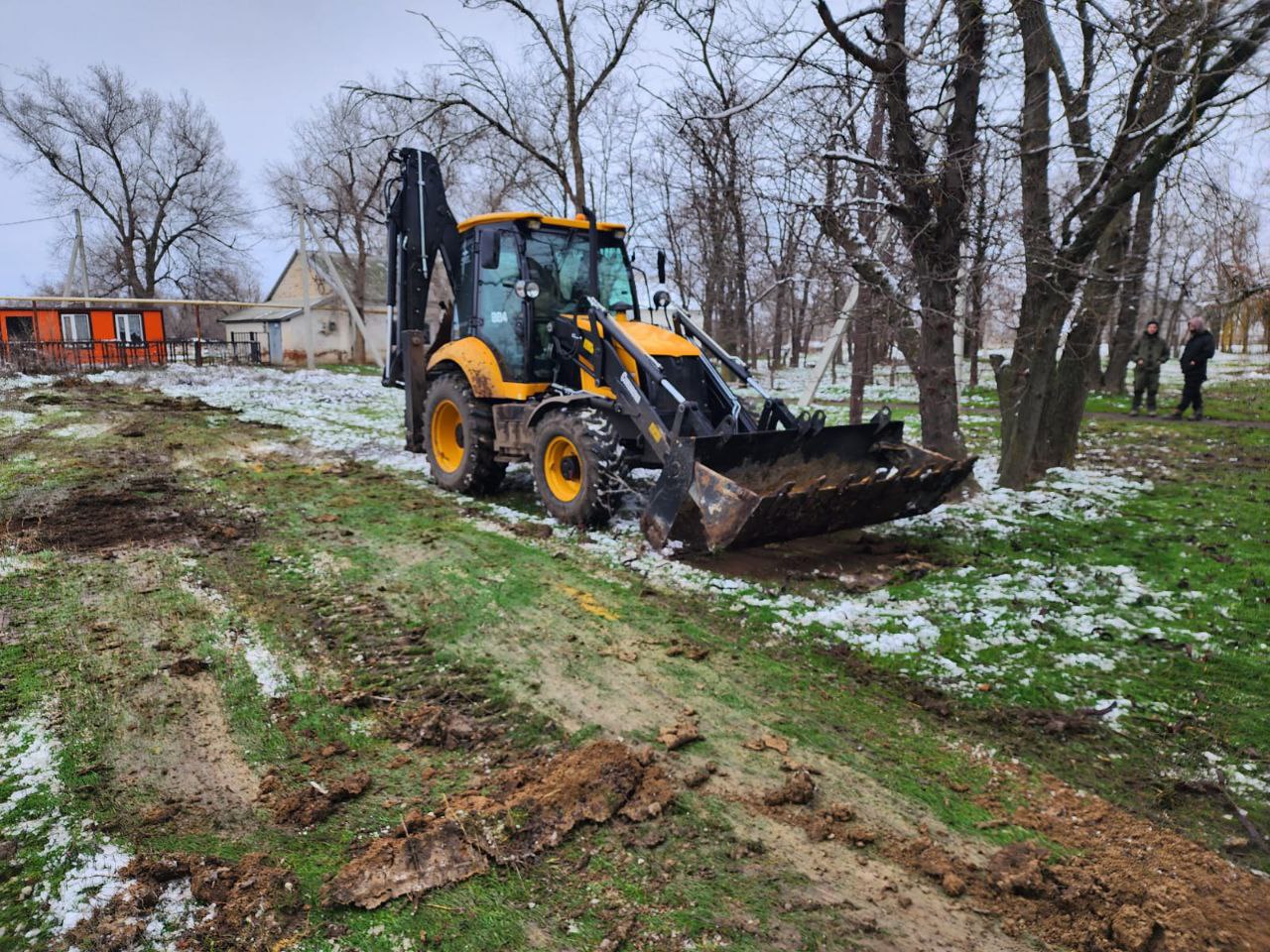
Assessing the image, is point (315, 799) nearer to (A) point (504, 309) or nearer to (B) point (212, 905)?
(B) point (212, 905)

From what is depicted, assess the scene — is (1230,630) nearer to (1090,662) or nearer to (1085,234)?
(1090,662)

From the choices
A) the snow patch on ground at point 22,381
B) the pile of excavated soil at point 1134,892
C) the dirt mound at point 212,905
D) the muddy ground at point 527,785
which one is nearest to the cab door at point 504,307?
the muddy ground at point 527,785

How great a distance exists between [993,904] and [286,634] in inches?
154

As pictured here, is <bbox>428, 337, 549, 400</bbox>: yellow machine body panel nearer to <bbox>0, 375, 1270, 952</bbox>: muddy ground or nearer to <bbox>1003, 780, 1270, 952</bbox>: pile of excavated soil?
<bbox>0, 375, 1270, 952</bbox>: muddy ground

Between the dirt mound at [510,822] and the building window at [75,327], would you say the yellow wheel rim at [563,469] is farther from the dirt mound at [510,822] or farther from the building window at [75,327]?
the building window at [75,327]

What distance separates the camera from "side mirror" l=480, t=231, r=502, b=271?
7262 mm

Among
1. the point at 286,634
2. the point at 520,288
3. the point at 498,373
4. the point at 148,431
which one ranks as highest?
the point at 520,288

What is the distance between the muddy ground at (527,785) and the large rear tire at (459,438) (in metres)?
2.53

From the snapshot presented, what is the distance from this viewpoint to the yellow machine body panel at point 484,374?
7.76m

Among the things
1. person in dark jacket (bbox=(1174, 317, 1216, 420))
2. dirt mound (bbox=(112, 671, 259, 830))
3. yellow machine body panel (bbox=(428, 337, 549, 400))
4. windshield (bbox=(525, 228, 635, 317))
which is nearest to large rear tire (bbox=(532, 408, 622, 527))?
yellow machine body panel (bbox=(428, 337, 549, 400))

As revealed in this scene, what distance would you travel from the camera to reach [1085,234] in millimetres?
6871

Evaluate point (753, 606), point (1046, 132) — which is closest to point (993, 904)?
point (753, 606)

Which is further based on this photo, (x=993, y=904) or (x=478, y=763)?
(x=478, y=763)

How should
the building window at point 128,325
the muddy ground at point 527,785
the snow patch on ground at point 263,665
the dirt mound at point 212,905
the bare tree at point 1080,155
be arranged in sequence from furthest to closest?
the building window at point 128,325 < the bare tree at point 1080,155 < the snow patch on ground at point 263,665 < the muddy ground at point 527,785 < the dirt mound at point 212,905
